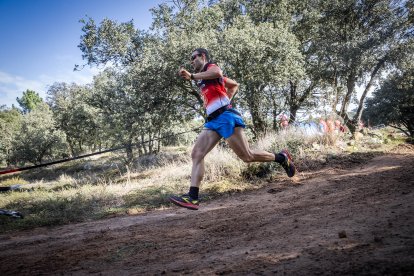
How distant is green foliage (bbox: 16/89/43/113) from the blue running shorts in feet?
309

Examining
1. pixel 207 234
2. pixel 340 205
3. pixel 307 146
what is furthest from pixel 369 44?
pixel 207 234

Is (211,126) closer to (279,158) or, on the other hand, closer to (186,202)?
(186,202)

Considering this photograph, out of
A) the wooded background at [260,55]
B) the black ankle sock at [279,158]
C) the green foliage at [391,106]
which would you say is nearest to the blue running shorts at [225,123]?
the black ankle sock at [279,158]

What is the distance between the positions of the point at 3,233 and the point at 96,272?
3.79 metres

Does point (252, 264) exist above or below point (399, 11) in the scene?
below

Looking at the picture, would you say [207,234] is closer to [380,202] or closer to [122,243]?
[122,243]

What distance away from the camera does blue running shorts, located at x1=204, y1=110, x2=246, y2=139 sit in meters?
3.77

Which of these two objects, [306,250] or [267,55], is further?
[267,55]

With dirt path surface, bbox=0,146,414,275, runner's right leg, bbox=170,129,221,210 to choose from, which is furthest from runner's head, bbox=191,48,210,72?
dirt path surface, bbox=0,146,414,275

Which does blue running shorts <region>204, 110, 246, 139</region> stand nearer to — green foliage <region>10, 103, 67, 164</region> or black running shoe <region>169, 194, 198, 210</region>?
black running shoe <region>169, 194, 198, 210</region>

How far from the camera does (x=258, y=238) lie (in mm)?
2854

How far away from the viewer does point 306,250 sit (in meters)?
2.16

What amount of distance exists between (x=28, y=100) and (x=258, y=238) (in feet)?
322

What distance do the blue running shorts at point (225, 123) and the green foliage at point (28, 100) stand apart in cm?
9407
